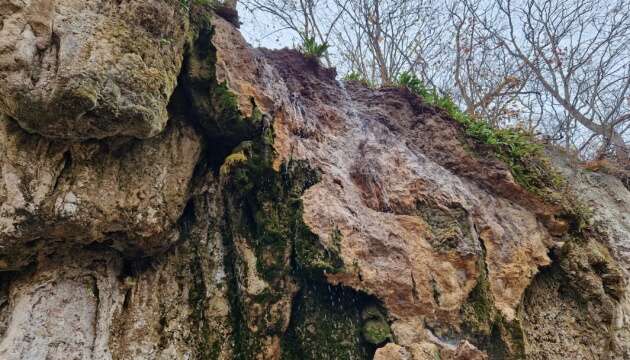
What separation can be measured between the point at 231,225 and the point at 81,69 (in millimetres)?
1949

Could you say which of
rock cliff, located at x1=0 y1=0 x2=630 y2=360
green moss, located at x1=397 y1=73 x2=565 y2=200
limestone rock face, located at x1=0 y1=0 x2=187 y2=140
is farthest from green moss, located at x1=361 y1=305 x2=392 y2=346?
green moss, located at x1=397 y1=73 x2=565 y2=200

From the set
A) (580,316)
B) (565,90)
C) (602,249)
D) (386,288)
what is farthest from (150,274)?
(565,90)

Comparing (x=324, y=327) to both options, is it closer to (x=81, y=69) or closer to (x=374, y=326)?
(x=374, y=326)

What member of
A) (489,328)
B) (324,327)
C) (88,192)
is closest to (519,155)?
(489,328)

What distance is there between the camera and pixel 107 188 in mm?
3295

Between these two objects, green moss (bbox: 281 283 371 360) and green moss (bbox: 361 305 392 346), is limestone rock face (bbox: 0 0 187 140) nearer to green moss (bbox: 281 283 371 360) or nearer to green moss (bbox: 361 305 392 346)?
green moss (bbox: 281 283 371 360)

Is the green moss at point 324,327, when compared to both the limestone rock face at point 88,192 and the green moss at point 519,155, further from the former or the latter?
the green moss at point 519,155

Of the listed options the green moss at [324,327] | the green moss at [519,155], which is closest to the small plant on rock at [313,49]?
the green moss at [519,155]

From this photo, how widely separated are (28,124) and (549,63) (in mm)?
11024

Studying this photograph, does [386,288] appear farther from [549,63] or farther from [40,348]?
[549,63]

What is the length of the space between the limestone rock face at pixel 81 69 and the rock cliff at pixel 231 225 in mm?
14

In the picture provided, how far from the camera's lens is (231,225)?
3994 mm

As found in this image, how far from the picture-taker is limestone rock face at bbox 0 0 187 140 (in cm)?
270

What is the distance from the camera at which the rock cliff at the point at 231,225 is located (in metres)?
2.95
